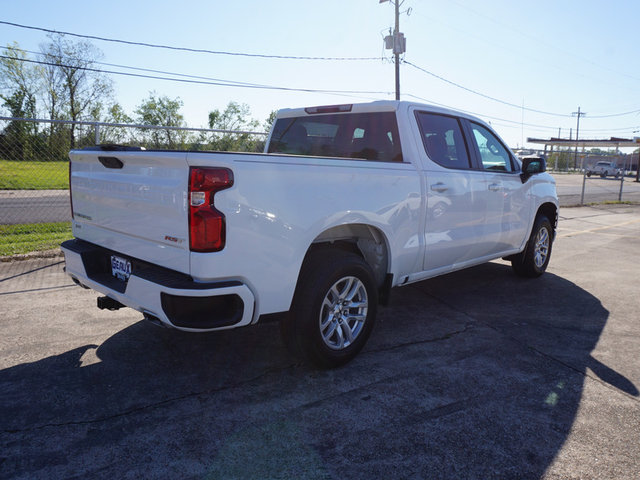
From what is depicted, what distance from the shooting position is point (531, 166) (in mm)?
5340

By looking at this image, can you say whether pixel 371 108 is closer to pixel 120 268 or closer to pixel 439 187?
pixel 439 187

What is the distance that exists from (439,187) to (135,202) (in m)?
2.45

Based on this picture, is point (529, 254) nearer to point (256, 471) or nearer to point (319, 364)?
point (319, 364)

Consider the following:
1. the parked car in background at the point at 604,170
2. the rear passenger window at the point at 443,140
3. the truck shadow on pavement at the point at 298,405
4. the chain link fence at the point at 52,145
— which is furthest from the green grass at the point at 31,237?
the parked car in background at the point at 604,170

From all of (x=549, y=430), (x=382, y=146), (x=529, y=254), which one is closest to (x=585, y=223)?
(x=529, y=254)

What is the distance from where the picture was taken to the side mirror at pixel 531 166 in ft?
17.5

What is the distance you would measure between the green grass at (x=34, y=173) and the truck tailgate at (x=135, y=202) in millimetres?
5211

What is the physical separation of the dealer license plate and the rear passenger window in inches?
102

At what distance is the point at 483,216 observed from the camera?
189 inches

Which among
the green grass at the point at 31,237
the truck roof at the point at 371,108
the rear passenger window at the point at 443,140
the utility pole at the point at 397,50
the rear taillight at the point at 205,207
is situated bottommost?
the green grass at the point at 31,237

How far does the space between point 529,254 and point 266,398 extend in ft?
14.1

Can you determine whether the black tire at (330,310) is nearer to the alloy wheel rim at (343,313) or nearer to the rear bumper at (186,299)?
the alloy wheel rim at (343,313)

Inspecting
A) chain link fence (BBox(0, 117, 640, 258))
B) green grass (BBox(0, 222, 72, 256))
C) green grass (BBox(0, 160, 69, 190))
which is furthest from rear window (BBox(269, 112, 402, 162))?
green grass (BBox(0, 160, 69, 190))

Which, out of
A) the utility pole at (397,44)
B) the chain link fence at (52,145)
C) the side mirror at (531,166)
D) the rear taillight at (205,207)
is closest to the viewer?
the rear taillight at (205,207)
